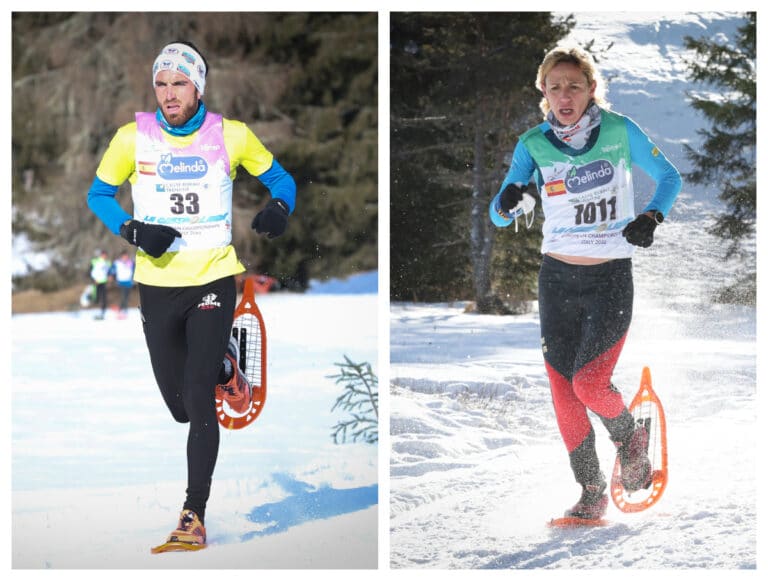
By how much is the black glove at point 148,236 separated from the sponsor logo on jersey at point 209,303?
224 millimetres

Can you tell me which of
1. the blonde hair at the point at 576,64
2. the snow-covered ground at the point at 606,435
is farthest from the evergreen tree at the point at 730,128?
the blonde hair at the point at 576,64

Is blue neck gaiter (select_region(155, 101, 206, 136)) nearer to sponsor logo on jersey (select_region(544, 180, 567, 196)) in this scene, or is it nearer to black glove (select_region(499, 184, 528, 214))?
black glove (select_region(499, 184, 528, 214))

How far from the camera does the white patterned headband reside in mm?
4082

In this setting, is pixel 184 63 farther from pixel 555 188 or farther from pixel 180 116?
pixel 555 188

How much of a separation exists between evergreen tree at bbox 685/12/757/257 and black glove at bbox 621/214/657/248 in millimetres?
271

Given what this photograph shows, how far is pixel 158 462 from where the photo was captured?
14.1ft

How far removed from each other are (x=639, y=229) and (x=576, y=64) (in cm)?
68

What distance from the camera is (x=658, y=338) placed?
4227mm

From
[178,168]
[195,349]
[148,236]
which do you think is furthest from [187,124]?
[195,349]

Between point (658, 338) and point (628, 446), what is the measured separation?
0.43 metres

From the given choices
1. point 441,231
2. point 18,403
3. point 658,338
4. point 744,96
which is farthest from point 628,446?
point 18,403

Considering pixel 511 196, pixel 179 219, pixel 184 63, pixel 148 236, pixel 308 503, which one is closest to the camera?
pixel 148 236

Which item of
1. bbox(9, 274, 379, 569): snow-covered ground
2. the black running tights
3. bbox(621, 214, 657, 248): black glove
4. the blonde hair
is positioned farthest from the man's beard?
bbox(621, 214, 657, 248): black glove

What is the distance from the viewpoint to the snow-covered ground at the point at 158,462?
4234mm
